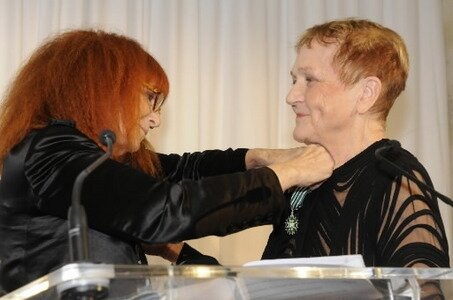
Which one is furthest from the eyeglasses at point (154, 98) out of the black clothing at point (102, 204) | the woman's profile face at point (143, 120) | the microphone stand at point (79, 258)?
the microphone stand at point (79, 258)

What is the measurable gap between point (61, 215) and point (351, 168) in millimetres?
653

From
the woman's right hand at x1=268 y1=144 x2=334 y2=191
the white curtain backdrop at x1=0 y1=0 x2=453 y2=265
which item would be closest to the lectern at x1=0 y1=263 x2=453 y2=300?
the woman's right hand at x1=268 y1=144 x2=334 y2=191

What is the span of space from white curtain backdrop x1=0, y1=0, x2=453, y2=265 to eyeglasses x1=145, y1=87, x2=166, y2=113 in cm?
90

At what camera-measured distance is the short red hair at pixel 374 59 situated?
2.16 metres

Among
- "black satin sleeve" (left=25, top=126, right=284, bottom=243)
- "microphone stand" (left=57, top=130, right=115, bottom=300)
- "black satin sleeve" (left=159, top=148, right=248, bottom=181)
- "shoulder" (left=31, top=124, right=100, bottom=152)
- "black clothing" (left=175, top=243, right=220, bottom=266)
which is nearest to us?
"microphone stand" (left=57, top=130, right=115, bottom=300)

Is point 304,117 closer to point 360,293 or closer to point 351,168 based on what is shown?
point 351,168

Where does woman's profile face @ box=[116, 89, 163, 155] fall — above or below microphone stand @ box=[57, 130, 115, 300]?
above

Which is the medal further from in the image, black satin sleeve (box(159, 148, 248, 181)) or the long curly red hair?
the long curly red hair

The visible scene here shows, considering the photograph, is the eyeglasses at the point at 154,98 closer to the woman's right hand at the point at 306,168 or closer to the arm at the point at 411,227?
the woman's right hand at the point at 306,168

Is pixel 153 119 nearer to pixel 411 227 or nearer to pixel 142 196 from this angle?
pixel 142 196

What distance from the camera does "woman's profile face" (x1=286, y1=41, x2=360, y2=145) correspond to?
7.08 feet

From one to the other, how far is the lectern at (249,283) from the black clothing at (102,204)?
0.45m

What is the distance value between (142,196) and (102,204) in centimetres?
8

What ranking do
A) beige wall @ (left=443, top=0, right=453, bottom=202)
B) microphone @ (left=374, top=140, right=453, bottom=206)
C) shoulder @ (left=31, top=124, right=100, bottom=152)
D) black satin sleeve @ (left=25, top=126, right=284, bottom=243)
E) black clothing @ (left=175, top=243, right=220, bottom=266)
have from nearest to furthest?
1. microphone @ (left=374, top=140, right=453, bottom=206)
2. black satin sleeve @ (left=25, top=126, right=284, bottom=243)
3. shoulder @ (left=31, top=124, right=100, bottom=152)
4. black clothing @ (left=175, top=243, right=220, bottom=266)
5. beige wall @ (left=443, top=0, right=453, bottom=202)
